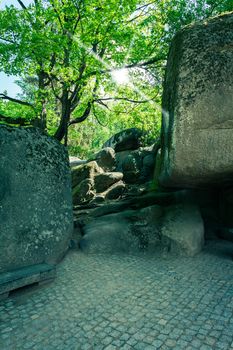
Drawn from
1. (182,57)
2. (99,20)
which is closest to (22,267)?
(182,57)

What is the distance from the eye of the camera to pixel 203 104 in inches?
224

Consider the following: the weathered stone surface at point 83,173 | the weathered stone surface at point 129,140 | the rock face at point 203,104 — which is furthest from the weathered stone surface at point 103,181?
the rock face at point 203,104

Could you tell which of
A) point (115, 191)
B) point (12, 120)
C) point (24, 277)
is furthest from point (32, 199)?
point (115, 191)

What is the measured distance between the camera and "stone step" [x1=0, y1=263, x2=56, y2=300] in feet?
15.3

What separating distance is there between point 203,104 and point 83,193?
8782 mm

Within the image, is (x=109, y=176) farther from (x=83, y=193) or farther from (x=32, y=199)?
(x=32, y=199)

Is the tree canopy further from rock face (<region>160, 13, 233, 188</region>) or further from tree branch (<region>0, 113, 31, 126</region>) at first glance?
rock face (<region>160, 13, 233, 188</region>)

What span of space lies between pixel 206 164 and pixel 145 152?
34.5 feet

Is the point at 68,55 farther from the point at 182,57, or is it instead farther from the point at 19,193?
the point at 19,193

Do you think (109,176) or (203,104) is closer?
(203,104)

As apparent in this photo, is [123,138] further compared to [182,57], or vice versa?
[123,138]

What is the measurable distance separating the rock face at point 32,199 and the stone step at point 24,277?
27 centimetres

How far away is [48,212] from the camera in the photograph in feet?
20.0

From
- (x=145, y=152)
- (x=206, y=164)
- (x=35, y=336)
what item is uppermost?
(x=145, y=152)
